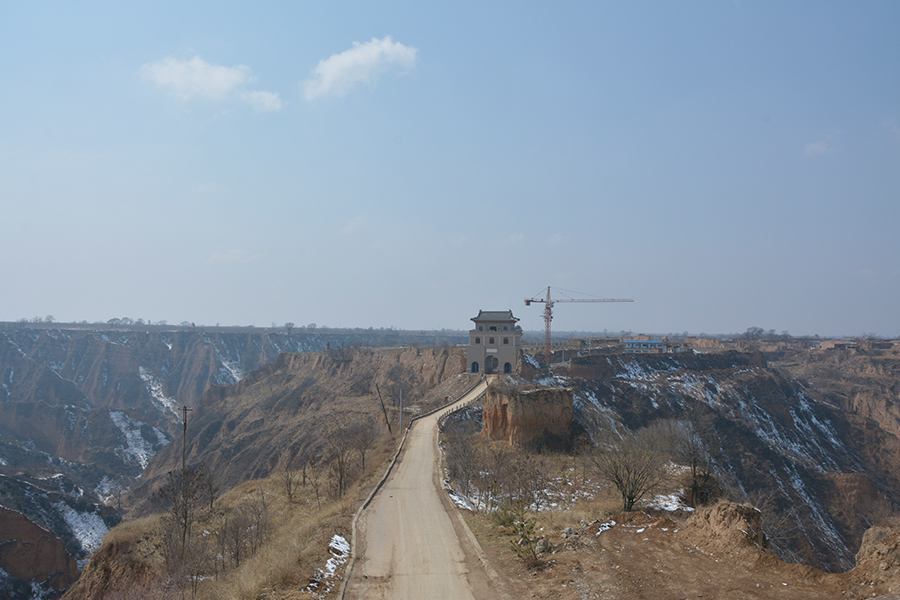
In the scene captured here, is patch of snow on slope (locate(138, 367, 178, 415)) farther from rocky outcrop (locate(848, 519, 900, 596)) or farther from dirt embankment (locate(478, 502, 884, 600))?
rocky outcrop (locate(848, 519, 900, 596))

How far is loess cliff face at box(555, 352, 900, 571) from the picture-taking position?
128ft

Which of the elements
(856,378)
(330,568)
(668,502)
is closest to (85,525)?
(330,568)

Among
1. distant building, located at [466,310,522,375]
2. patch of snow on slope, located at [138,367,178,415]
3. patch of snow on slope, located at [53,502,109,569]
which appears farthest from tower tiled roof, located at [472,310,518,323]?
patch of snow on slope, located at [138,367,178,415]

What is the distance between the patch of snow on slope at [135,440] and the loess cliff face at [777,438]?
72.5 metres

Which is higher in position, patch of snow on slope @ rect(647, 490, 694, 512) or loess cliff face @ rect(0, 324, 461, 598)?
patch of snow on slope @ rect(647, 490, 694, 512)

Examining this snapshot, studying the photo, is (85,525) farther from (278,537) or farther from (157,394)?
(157,394)

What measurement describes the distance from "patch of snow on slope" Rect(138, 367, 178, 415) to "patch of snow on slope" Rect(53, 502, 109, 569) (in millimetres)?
78329

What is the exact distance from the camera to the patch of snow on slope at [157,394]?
121650mm

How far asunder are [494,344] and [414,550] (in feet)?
149

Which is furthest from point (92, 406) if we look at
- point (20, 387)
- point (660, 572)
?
point (660, 572)

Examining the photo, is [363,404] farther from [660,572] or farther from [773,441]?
[660,572]

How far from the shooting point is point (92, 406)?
11638cm

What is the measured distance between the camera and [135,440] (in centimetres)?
8831

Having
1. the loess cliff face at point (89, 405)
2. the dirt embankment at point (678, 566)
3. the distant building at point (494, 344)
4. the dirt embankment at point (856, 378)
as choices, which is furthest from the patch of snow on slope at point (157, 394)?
the dirt embankment at point (856, 378)
